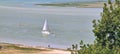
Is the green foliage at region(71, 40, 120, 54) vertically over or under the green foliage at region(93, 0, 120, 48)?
under

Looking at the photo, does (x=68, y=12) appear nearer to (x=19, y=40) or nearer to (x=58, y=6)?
(x=58, y=6)

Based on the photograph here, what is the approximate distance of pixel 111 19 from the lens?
15.6m

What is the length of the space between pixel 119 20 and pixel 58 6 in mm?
98820

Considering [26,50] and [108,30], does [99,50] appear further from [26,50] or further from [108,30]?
[26,50]

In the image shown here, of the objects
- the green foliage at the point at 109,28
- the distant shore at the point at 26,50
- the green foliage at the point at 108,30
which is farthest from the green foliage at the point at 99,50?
the distant shore at the point at 26,50

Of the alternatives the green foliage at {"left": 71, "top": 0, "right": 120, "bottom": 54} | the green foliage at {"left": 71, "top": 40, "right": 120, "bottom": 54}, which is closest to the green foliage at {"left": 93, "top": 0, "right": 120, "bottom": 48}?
the green foliage at {"left": 71, "top": 0, "right": 120, "bottom": 54}

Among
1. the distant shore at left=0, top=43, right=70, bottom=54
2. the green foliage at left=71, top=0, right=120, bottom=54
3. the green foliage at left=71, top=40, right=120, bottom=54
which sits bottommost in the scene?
the green foliage at left=71, top=40, right=120, bottom=54

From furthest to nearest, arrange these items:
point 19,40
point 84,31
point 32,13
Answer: point 32,13
point 84,31
point 19,40

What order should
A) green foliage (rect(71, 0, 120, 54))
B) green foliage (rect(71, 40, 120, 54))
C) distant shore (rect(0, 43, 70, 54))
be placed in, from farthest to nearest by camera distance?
1. distant shore (rect(0, 43, 70, 54))
2. green foliage (rect(71, 0, 120, 54))
3. green foliage (rect(71, 40, 120, 54))

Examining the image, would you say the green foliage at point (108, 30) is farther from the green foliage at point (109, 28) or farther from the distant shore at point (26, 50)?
the distant shore at point (26, 50)

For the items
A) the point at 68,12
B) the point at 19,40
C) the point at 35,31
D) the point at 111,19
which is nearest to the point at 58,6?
the point at 68,12

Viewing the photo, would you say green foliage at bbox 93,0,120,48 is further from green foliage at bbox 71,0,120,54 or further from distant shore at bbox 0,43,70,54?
distant shore at bbox 0,43,70,54

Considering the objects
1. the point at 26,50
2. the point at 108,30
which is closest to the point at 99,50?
the point at 108,30

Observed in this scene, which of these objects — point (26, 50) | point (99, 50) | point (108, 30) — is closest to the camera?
point (99, 50)
